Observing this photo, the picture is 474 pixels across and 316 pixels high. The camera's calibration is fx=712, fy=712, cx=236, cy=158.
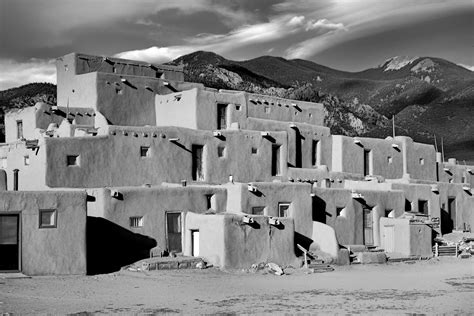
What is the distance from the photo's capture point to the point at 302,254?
31.8 m

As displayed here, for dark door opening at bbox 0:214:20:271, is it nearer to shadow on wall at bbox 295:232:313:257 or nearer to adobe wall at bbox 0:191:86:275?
adobe wall at bbox 0:191:86:275

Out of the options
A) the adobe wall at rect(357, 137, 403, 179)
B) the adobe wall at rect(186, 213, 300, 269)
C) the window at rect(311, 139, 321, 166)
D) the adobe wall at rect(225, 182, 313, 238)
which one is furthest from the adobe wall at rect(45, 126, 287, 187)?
the adobe wall at rect(357, 137, 403, 179)

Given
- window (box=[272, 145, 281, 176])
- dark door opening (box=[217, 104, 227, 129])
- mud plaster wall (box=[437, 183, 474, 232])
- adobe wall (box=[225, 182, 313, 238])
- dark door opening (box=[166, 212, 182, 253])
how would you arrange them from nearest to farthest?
dark door opening (box=[166, 212, 182, 253]) → adobe wall (box=[225, 182, 313, 238]) → window (box=[272, 145, 281, 176]) → dark door opening (box=[217, 104, 227, 129]) → mud plaster wall (box=[437, 183, 474, 232])

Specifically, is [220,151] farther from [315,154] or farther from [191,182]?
[315,154]

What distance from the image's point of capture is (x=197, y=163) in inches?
1375

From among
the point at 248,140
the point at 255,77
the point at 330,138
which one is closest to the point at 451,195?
the point at 330,138

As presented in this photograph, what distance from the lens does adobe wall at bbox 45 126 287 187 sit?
101 feet

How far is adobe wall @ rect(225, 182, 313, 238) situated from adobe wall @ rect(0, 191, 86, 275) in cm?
844

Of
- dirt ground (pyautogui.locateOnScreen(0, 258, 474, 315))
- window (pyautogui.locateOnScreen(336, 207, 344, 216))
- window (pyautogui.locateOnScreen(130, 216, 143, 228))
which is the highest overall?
window (pyautogui.locateOnScreen(336, 207, 344, 216))

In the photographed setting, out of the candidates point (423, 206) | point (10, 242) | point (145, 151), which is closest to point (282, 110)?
point (423, 206)

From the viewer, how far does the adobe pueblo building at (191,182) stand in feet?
89.4

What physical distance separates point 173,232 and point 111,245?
290 cm

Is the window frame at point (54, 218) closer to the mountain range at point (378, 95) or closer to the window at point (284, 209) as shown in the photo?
the window at point (284, 209)

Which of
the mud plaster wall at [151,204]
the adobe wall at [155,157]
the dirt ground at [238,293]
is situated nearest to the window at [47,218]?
the dirt ground at [238,293]
